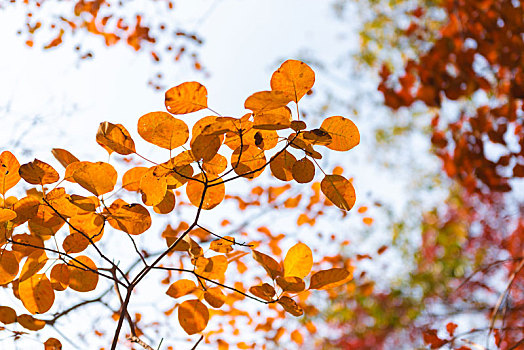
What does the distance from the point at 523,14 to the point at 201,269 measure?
265 centimetres

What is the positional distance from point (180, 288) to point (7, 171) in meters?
0.33

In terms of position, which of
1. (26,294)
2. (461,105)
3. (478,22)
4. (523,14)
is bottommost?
(26,294)

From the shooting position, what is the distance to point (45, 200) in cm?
60

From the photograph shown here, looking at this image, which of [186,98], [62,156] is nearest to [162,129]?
[186,98]

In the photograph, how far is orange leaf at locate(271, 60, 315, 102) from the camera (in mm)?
544

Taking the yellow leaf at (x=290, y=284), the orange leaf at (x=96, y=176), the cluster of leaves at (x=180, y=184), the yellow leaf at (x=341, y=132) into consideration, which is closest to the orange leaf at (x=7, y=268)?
the cluster of leaves at (x=180, y=184)

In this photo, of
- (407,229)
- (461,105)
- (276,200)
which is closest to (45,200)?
(276,200)

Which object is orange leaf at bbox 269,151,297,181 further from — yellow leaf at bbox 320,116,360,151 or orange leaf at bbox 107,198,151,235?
orange leaf at bbox 107,198,151,235

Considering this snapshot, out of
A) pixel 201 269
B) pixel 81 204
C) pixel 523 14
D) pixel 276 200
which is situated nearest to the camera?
pixel 81 204

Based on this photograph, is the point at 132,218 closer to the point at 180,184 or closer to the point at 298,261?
the point at 180,184

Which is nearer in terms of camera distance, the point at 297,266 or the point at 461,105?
the point at 297,266

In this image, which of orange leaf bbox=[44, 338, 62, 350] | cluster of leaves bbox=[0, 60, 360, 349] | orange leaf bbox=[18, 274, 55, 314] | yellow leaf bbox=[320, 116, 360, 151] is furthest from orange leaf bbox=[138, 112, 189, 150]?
orange leaf bbox=[44, 338, 62, 350]

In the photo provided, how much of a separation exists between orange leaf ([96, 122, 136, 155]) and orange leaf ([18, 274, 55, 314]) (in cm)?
26

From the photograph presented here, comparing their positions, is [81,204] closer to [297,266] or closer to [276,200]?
[297,266]
